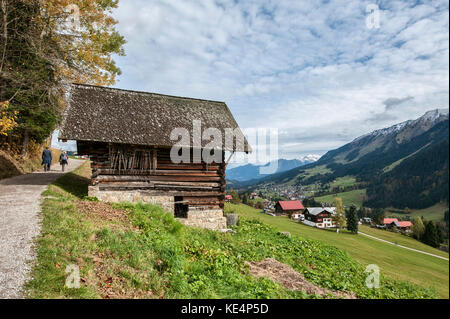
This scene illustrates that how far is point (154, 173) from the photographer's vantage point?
46.1 feet

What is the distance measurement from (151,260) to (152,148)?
331 inches

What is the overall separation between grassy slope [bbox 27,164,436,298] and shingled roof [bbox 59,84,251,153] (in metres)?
3.63

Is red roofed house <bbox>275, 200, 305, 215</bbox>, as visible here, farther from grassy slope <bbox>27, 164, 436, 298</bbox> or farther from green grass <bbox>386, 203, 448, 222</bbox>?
grassy slope <bbox>27, 164, 436, 298</bbox>

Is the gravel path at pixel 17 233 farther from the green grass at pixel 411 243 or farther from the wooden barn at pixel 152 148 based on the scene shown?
the green grass at pixel 411 243

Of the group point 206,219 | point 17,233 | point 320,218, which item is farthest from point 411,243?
point 17,233

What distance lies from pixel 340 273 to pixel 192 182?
9.34 m

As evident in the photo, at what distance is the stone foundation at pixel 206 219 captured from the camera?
48.2 ft

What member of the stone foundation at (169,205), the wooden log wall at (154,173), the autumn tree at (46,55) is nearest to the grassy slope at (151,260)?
the stone foundation at (169,205)

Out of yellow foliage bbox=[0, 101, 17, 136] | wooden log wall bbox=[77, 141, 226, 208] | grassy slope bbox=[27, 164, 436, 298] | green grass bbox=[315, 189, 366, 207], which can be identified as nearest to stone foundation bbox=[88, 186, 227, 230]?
wooden log wall bbox=[77, 141, 226, 208]

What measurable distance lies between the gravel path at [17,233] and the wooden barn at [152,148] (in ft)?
10.4

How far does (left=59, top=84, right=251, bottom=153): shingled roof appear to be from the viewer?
12648 millimetres

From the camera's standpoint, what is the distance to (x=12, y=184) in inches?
557

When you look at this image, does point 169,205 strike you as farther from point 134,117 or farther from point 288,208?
point 288,208
